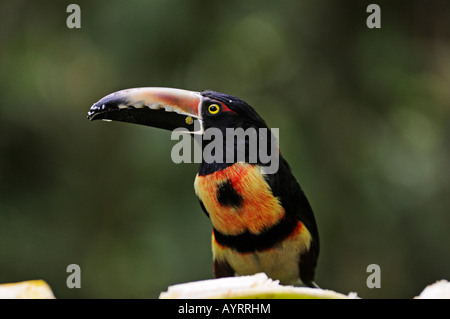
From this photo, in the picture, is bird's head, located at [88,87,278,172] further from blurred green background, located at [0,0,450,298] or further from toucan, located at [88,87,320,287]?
blurred green background, located at [0,0,450,298]

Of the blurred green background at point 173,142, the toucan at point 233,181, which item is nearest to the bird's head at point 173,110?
the toucan at point 233,181

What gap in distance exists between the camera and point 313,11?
200 inches

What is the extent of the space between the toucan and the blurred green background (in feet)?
5.79

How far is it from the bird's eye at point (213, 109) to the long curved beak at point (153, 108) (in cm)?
5

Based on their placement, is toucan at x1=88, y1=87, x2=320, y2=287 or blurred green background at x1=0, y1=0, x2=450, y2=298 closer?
toucan at x1=88, y1=87, x2=320, y2=287

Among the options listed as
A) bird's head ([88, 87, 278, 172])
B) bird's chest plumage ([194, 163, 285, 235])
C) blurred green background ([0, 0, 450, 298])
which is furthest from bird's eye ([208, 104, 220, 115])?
blurred green background ([0, 0, 450, 298])

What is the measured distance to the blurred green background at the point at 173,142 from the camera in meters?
4.71

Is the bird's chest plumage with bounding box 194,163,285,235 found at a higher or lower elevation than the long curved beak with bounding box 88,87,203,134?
lower

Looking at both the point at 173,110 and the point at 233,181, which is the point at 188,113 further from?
the point at 233,181

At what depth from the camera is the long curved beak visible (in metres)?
2.59

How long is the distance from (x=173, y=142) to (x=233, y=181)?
209cm

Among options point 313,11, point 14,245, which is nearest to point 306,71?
point 313,11

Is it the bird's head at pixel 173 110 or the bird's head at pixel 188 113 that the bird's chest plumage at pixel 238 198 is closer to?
the bird's head at pixel 188 113

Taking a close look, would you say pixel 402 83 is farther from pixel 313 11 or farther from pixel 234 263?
pixel 234 263
